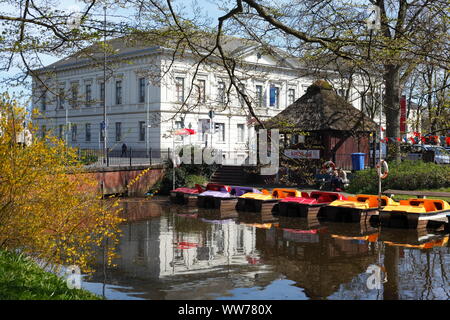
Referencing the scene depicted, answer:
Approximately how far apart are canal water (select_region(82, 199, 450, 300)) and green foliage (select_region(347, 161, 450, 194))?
284 inches

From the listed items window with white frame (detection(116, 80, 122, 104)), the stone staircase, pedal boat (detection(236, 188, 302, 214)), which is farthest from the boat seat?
window with white frame (detection(116, 80, 122, 104))

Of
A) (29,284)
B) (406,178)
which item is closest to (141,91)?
(406,178)

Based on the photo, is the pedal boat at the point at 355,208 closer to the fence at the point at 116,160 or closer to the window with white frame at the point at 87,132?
the fence at the point at 116,160

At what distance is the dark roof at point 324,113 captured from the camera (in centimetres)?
3412

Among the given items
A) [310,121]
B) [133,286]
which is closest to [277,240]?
→ [133,286]

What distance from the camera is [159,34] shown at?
11453mm

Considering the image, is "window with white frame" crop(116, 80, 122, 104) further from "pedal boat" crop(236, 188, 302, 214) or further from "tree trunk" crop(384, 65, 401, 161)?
"pedal boat" crop(236, 188, 302, 214)

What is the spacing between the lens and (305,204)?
78.1 ft

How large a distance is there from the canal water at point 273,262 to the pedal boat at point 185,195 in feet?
20.8

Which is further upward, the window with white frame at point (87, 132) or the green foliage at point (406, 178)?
the window with white frame at point (87, 132)

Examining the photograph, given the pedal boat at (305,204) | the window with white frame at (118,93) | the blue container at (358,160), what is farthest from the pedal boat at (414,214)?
the window with white frame at (118,93)

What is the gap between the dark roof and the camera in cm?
3412
